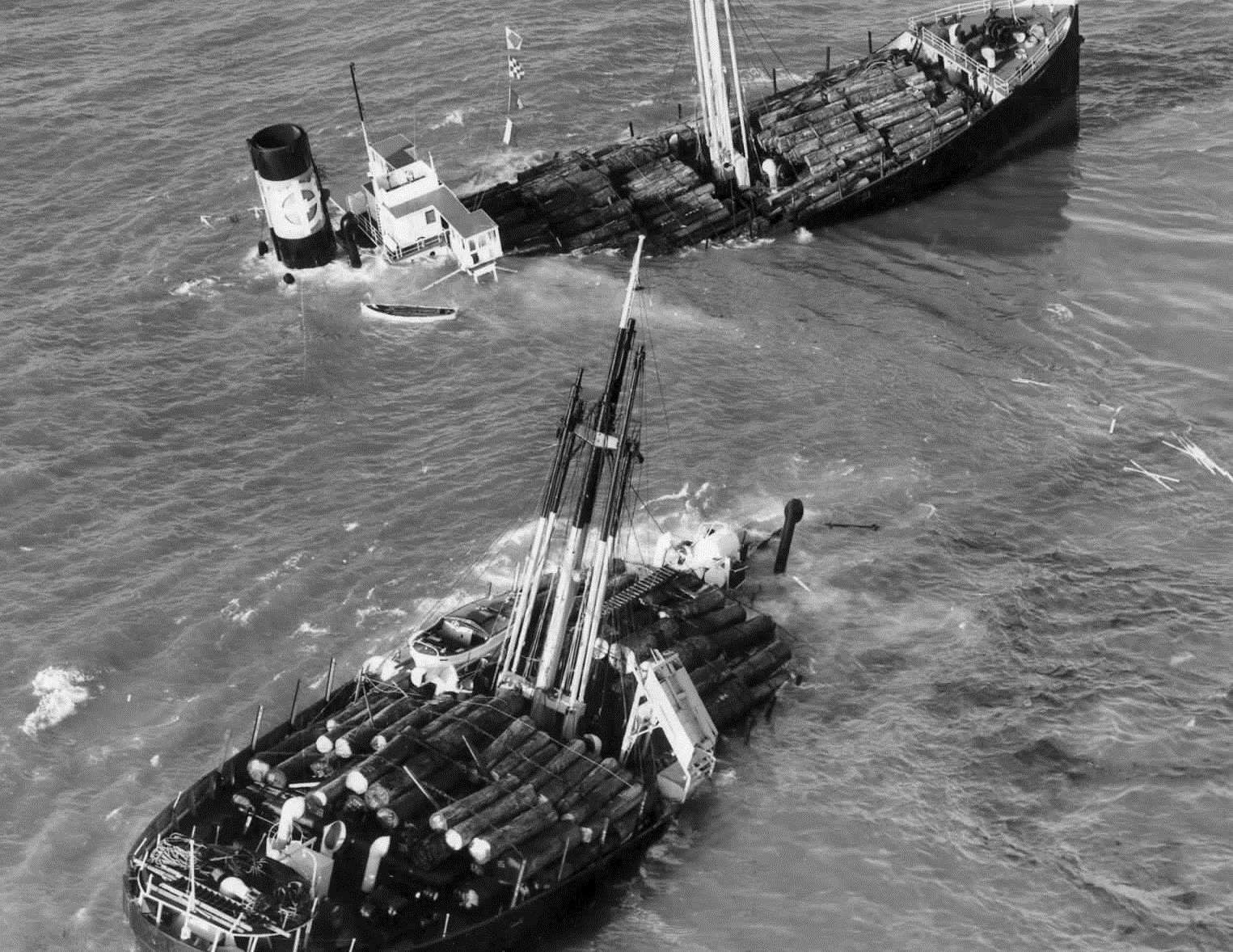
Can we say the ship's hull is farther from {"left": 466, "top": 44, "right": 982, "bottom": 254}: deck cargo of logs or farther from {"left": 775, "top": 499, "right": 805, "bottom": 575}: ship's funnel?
{"left": 466, "top": 44, "right": 982, "bottom": 254}: deck cargo of logs

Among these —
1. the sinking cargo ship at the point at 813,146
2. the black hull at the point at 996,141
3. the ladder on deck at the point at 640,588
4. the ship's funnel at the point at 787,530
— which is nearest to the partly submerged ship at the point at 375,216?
the sinking cargo ship at the point at 813,146

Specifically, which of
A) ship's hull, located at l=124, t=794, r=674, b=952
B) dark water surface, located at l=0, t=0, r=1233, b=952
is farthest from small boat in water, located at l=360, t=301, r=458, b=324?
ship's hull, located at l=124, t=794, r=674, b=952

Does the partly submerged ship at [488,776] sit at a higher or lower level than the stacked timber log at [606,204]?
lower

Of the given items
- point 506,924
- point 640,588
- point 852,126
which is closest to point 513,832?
point 506,924

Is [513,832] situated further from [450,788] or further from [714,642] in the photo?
[714,642]

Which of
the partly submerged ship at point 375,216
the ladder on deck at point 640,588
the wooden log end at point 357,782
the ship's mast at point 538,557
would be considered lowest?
the ladder on deck at point 640,588

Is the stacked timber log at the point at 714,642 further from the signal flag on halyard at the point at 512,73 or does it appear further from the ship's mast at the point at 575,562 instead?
the signal flag on halyard at the point at 512,73

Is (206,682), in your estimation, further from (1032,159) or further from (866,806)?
(1032,159)

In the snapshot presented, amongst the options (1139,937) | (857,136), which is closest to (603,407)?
(1139,937)
